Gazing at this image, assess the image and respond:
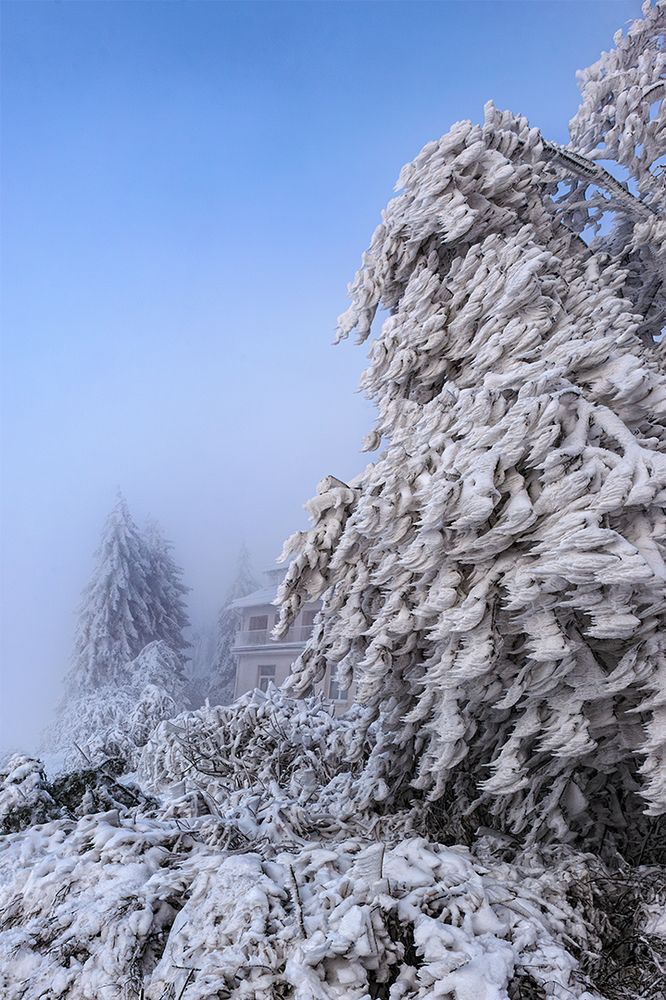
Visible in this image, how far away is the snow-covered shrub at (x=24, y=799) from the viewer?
9.92 feet

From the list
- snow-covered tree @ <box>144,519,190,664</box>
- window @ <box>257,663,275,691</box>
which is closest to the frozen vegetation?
window @ <box>257,663,275,691</box>

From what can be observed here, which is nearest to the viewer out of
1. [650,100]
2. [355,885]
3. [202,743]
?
[355,885]

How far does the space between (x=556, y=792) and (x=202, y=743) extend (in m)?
3.32

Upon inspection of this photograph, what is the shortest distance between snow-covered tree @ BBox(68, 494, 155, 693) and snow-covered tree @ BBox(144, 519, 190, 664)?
161 mm

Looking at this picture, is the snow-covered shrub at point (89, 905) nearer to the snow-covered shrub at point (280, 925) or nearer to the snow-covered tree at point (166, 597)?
the snow-covered shrub at point (280, 925)

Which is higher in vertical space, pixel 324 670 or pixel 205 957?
pixel 324 670

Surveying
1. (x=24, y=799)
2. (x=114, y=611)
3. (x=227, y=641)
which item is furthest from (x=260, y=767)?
(x=227, y=641)

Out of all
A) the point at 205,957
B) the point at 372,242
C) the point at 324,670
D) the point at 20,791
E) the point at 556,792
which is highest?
the point at 372,242

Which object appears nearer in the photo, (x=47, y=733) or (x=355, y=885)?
(x=355, y=885)

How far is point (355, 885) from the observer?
206cm

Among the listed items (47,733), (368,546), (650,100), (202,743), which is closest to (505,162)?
(650,100)

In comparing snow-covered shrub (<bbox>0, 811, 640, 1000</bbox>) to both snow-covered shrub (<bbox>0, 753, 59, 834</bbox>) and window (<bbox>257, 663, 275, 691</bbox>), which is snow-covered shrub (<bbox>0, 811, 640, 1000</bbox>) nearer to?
snow-covered shrub (<bbox>0, 753, 59, 834</bbox>)

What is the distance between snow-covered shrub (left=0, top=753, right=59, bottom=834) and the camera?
9.92 feet

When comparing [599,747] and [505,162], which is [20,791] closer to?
[599,747]
